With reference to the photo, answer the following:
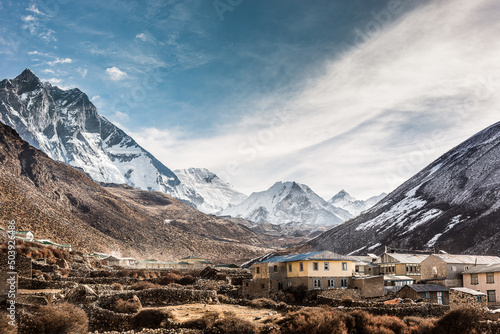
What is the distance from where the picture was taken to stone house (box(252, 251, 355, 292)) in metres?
37.3

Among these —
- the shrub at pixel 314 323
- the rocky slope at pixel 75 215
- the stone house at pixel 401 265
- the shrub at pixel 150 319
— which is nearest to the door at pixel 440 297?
the shrub at pixel 314 323

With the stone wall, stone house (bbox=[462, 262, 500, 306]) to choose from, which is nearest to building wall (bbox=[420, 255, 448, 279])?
stone house (bbox=[462, 262, 500, 306])

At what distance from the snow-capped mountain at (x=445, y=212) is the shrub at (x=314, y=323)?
64634 millimetres

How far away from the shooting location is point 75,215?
10081 centimetres

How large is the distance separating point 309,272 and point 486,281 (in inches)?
613

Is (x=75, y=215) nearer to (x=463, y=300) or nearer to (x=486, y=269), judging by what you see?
(x=486, y=269)

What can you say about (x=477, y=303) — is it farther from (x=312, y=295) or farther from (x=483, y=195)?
(x=483, y=195)

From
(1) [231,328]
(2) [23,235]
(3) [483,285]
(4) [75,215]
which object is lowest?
(3) [483,285]

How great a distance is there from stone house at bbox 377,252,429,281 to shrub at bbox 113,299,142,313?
127 ft

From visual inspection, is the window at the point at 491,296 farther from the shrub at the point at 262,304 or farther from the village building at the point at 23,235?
the village building at the point at 23,235

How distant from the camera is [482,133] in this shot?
15175 centimetres

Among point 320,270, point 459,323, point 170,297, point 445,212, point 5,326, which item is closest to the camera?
point 5,326

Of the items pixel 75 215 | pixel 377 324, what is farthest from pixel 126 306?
pixel 75 215

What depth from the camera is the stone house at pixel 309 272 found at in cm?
3731
